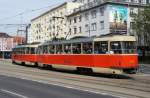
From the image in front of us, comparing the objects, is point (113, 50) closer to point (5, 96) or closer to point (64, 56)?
point (64, 56)

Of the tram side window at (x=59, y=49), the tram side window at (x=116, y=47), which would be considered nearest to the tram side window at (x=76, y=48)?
the tram side window at (x=59, y=49)

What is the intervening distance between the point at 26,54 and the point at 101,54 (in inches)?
862

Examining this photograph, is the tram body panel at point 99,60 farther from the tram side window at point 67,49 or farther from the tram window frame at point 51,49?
the tram window frame at point 51,49

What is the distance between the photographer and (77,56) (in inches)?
1296

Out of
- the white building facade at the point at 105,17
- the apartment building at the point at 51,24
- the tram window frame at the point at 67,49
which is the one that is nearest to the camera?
the tram window frame at the point at 67,49

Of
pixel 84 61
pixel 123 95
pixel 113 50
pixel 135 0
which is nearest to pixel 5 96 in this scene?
pixel 123 95

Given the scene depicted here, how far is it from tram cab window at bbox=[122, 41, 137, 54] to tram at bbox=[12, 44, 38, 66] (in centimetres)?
1860

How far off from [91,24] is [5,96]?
69769 mm

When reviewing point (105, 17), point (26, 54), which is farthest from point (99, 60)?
point (105, 17)

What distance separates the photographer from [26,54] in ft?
164

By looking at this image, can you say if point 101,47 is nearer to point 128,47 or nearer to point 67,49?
point 128,47

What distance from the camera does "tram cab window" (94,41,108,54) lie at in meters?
29.0

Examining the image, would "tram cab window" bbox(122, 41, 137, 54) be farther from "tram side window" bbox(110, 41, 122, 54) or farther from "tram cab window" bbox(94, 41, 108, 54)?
"tram cab window" bbox(94, 41, 108, 54)

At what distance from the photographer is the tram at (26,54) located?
154 ft
